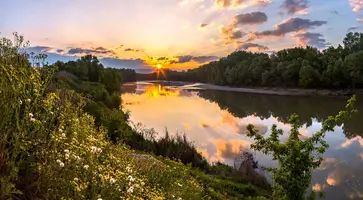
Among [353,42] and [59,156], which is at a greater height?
[353,42]

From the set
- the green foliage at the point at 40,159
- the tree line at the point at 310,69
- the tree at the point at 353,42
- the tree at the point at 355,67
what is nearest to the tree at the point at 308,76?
the tree line at the point at 310,69

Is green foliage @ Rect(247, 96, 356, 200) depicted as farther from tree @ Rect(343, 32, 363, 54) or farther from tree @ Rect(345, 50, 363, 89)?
tree @ Rect(343, 32, 363, 54)

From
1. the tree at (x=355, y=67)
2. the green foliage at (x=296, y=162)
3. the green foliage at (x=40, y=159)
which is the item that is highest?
the tree at (x=355, y=67)

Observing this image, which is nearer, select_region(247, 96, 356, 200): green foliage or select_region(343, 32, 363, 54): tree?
select_region(247, 96, 356, 200): green foliage

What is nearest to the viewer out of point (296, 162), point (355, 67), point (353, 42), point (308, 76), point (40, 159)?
point (40, 159)

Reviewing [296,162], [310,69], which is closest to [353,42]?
[310,69]

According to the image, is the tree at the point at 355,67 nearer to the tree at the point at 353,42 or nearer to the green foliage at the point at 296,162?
the tree at the point at 353,42

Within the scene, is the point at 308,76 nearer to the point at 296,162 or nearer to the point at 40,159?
the point at 296,162

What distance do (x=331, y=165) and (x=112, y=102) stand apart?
2589 cm

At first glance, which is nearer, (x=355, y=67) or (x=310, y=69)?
(x=355, y=67)

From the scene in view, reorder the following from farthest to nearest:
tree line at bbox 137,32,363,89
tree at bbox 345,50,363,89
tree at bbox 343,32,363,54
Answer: tree at bbox 343,32,363,54 < tree line at bbox 137,32,363,89 < tree at bbox 345,50,363,89

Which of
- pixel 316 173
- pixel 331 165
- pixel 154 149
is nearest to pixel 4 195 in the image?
pixel 154 149

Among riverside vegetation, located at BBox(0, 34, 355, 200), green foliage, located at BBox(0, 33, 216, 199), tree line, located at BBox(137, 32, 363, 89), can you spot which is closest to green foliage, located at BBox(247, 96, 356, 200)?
riverside vegetation, located at BBox(0, 34, 355, 200)

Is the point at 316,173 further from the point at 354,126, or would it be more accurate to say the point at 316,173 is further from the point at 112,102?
the point at 112,102
